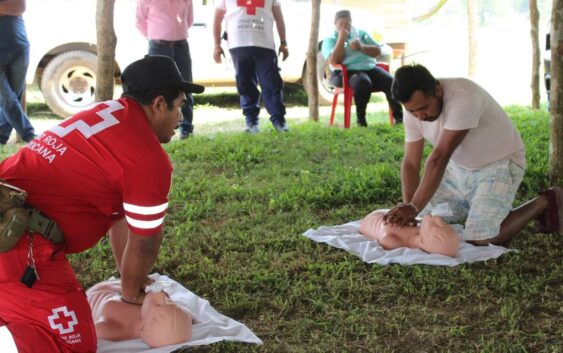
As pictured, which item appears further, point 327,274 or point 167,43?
point 167,43

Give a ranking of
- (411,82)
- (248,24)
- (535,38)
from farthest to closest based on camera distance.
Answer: (535,38) < (248,24) < (411,82)

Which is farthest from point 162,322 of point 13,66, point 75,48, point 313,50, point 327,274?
point 75,48

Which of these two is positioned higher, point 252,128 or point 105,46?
point 105,46

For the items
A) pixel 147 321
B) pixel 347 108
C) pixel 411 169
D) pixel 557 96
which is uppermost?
pixel 557 96

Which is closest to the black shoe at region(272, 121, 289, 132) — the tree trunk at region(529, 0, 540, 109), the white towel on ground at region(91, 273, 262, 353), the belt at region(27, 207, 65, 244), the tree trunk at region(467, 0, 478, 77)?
the tree trunk at region(529, 0, 540, 109)

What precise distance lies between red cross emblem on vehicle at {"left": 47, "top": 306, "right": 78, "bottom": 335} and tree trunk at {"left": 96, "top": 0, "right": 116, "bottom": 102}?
2.71 m

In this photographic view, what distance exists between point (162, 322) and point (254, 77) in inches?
188

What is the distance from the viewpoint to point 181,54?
265 inches

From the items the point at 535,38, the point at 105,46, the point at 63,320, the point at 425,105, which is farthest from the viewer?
the point at 535,38

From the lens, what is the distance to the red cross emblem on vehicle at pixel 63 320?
2.34m

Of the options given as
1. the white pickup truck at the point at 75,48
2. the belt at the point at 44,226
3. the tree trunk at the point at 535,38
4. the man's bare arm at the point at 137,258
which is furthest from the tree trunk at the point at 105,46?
the tree trunk at the point at 535,38

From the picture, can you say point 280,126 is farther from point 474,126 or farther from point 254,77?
point 474,126

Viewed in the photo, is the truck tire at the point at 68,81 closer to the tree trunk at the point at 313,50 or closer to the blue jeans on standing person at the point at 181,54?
the blue jeans on standing person at the point at 181,54

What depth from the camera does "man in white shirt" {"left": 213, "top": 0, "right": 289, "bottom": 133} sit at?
22.8 ft
